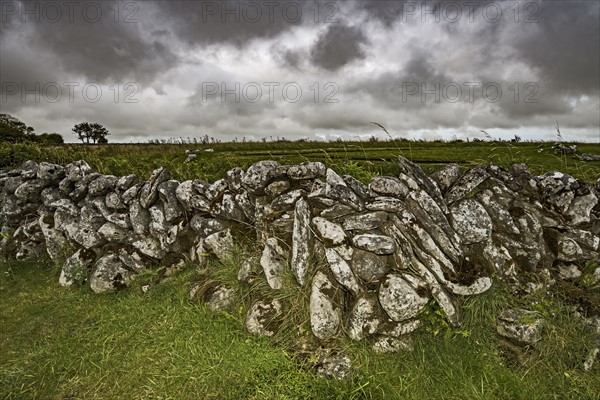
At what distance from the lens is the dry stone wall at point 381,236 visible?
4094 mm

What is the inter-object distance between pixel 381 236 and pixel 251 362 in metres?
2.17

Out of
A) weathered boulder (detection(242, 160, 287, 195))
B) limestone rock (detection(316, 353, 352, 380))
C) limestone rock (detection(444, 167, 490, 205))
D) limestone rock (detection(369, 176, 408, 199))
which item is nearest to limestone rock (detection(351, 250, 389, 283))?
limestone rock (detection(369, 176, 408, 199))

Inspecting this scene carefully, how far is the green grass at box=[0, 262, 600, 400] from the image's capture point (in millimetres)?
3557

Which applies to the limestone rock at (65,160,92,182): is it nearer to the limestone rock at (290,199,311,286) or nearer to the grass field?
the grass field

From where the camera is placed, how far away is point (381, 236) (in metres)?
4.21

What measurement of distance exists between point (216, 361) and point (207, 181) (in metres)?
3.25

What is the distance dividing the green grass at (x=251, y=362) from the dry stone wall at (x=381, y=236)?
10.1 inches

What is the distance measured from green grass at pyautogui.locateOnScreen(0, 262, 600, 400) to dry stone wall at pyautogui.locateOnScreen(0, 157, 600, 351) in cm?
26

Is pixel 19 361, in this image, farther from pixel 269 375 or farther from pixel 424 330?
pixel 424 330

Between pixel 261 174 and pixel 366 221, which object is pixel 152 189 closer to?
pixel 261 174

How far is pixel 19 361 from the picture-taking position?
425 cm

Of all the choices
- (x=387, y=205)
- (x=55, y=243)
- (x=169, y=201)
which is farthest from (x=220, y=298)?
(x=55, y=243)

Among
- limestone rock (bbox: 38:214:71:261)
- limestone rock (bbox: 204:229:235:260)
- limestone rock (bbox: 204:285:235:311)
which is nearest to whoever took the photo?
limestone rock (bbox: 204:285:235:311)

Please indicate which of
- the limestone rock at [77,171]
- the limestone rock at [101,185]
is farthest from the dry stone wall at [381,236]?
the limestone rock at [77,171]
